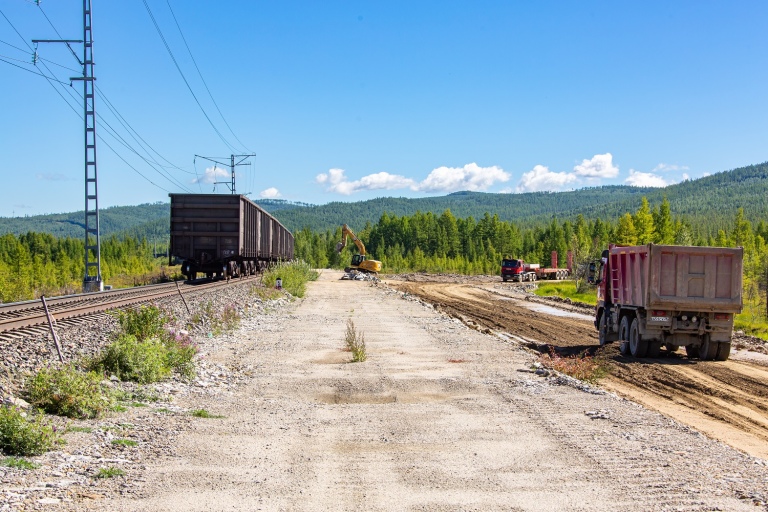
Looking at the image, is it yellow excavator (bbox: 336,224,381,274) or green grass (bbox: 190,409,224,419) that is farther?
yellow excavator (bbox: 336,224,381,274)

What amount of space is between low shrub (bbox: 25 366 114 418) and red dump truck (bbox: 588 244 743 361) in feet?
40.2

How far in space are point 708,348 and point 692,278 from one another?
1.77 metres

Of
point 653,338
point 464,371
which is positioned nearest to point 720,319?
point 653,338

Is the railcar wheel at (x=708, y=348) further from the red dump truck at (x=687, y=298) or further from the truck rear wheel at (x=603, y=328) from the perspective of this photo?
the truck rear wheel at (x=603, y=328)

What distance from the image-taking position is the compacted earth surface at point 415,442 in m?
6.50

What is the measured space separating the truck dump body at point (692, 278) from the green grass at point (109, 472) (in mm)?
12951

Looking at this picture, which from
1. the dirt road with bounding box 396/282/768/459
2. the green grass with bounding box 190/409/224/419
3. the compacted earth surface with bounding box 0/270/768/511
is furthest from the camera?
the dirt road with bounding box 396/282/768/459

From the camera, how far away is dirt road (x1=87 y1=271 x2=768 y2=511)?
6508mm

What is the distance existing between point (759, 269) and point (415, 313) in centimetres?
7483

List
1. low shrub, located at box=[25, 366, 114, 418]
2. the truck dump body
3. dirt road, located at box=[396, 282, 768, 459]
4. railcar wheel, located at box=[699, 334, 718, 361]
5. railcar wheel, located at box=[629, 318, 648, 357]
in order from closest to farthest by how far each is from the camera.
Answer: low shrub, located at box=[25, 366, 114, 418], dirt road, located at box=[396, 282, 768, 459], the truck dump body, railcar wheel, located at box=[699, 334, 718, 361], railcar wheel, located at box=[629, 318, 648, 357]

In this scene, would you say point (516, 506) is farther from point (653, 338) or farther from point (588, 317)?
point (588, 317)

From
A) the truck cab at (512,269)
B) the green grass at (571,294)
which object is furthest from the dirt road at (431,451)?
the truck cab at (512,269)

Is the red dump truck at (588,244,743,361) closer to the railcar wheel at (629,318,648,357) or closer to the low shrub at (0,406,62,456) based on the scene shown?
the railcar wheel at (629,318,648,357)

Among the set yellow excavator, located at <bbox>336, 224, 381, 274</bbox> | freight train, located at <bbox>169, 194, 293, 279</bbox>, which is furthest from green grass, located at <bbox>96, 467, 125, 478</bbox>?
yellow excavator, located at <bbox>336, 224, 381, 274</bbox>
